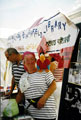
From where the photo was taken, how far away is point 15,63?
2.12m

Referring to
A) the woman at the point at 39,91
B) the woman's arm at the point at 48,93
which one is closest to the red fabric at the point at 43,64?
the woman at the point at 39,91

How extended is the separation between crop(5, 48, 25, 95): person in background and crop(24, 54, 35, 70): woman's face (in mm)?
96

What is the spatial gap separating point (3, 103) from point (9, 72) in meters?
0.47

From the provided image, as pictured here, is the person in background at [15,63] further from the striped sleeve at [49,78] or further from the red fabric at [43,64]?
the striped sleeve at [49,78]

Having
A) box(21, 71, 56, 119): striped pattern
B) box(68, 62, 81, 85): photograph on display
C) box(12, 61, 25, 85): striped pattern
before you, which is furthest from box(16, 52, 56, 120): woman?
box(68, 62, 81, 85): photograph on display

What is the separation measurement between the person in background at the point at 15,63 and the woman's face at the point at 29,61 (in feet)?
0.32

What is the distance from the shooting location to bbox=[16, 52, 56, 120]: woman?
1.88 metres

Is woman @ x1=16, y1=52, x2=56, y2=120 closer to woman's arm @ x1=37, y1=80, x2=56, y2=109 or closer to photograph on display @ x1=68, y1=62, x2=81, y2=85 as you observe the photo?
woman's arm @ x1=37, y1=80, x2=56, y2=109

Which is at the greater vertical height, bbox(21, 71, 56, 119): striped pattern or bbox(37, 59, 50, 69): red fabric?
A: bbox(37, 59, 50, 69): red fabric

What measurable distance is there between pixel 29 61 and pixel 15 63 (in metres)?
0.24

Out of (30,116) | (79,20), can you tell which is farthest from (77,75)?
(30,116)

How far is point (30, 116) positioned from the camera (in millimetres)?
1918

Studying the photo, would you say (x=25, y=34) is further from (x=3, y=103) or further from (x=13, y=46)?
(x=3, y=103)

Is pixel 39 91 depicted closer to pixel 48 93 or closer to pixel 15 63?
pixel 48 93
